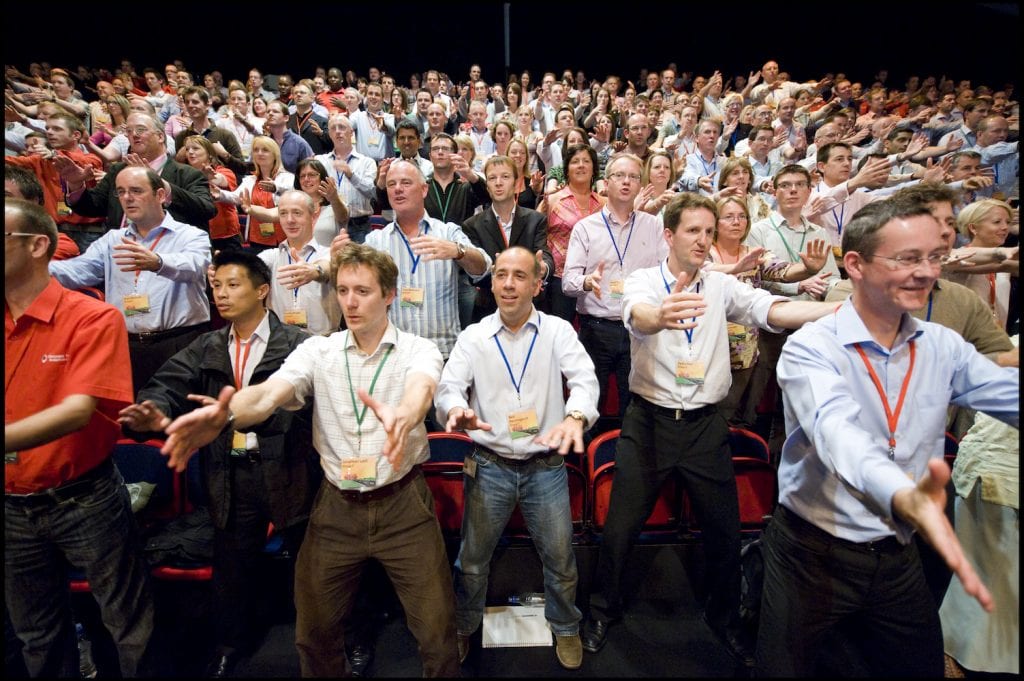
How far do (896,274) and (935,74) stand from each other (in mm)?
13982

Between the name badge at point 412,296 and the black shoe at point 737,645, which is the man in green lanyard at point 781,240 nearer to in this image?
the black shoe at point 737,645

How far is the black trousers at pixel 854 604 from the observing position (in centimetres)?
146

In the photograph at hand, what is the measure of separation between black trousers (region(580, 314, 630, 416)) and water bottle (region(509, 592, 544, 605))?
3.61 feet


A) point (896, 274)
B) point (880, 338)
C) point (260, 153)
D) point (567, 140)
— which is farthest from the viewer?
point (567, 140)

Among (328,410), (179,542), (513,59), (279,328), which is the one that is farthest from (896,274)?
(513,59)

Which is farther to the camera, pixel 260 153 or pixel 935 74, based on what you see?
pixel 935 74

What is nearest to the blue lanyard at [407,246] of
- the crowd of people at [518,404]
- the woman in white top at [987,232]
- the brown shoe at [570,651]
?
the crowd of people at [518,404]

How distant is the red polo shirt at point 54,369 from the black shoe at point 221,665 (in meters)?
0.97

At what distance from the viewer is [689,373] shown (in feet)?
6.78

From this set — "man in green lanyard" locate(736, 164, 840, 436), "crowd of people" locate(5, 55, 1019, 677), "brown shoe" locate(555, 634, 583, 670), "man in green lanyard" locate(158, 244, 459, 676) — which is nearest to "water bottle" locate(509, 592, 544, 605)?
"crowd of people" locate(5, 55, 1019, 677)

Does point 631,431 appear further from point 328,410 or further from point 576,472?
point 328,410

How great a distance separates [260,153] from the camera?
420cm

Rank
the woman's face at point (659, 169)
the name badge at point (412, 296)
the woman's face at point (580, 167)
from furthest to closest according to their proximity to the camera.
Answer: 1. the woman's face at point (659, 169)
2. the woman's face at point (580, 167)
3. the name badge at point (412, 296)

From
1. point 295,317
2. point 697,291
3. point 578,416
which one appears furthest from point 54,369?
point 697,291
